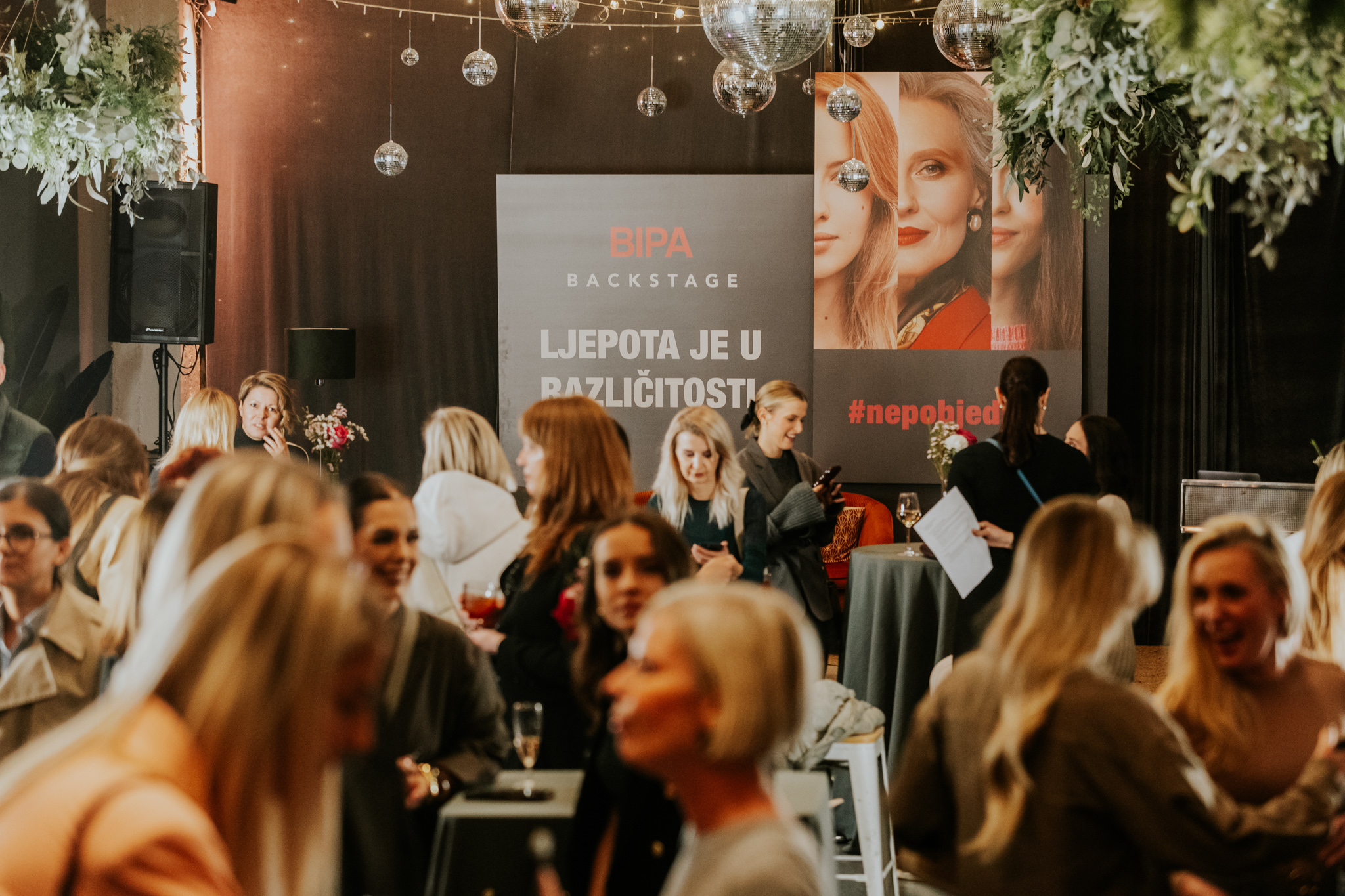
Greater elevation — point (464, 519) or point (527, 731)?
point (464, 519)

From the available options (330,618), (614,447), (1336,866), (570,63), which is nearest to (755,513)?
(614,447)

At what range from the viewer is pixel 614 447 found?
316cm

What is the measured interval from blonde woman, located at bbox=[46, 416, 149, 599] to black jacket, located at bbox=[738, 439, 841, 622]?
2.53 m

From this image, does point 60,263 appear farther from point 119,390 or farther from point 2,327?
point 119,390

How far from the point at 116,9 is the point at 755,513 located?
5.25 meters

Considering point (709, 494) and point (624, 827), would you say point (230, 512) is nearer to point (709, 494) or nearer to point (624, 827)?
point (624, 827)

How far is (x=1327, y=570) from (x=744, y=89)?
12.7ft

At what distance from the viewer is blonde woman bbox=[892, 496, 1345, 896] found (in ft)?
5.92

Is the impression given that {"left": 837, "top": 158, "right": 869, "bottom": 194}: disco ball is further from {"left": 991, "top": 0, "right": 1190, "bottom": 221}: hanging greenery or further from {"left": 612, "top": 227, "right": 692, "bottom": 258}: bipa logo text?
{"left": 991, "top": 0, "right": 1190, "bottom": 221}: hanging greenery

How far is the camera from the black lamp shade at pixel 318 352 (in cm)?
779

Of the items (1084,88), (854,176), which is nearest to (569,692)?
(1084,88)

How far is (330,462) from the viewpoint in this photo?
798 cm

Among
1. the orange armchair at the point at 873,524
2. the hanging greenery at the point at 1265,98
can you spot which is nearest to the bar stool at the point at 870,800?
the hanging greenery at the point at 1265,98

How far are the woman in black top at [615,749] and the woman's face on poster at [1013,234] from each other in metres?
5.62
